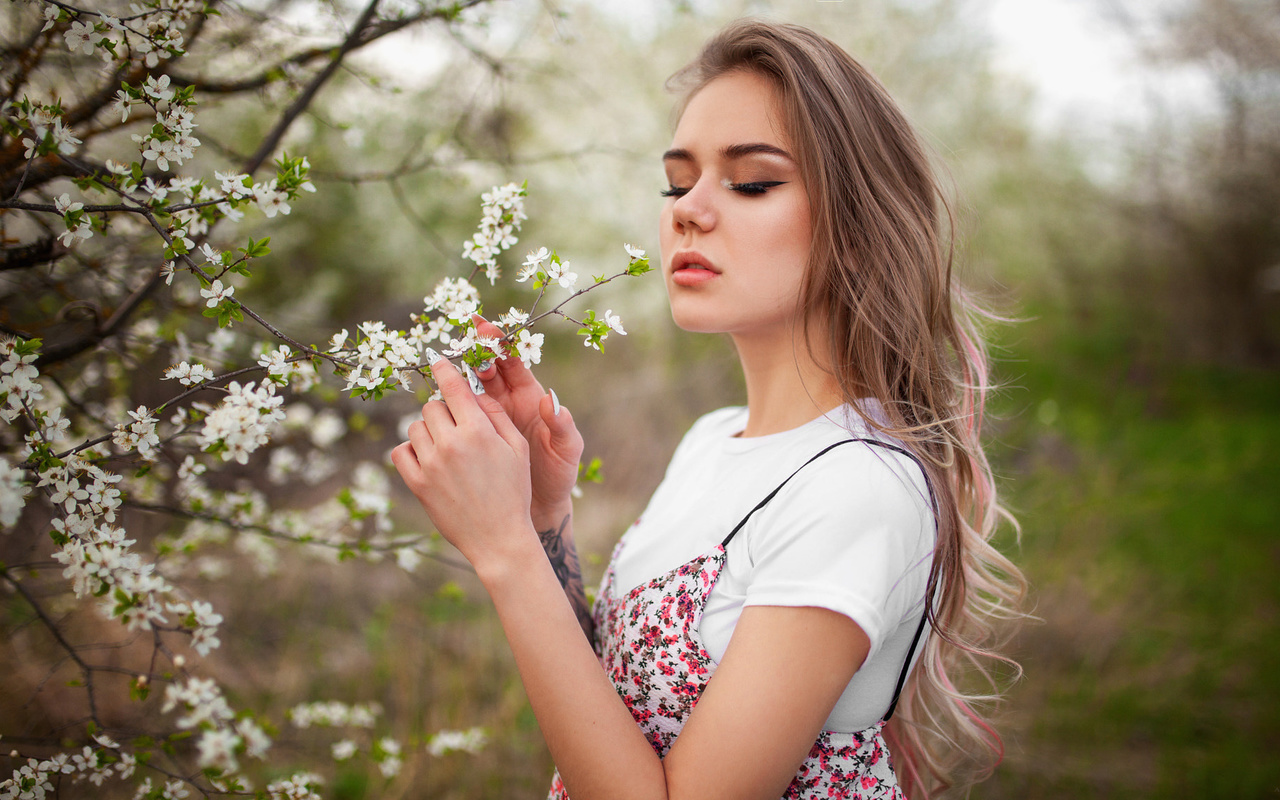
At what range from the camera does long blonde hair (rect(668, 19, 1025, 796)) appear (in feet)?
4.58

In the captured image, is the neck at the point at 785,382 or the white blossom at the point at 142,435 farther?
the neck at the point at 785,382

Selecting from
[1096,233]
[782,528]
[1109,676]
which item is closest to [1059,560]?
[1109,676]

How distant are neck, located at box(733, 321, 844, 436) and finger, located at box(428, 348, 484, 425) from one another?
0.69 m

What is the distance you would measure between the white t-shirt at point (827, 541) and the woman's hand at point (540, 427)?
0.91 feet

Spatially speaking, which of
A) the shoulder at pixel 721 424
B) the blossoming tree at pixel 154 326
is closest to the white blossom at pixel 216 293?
the blossoming tree at pixel 154 326

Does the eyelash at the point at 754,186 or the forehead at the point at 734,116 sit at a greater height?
the forehead at the point at 734,116

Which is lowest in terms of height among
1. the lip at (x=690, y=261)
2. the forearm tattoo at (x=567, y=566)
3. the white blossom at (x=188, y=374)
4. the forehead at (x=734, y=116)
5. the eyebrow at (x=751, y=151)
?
the forearm tattoo at (x=567, y=566)

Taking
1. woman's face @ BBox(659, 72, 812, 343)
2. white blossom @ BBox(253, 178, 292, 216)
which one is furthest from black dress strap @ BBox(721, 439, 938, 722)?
white blossom @ BBox(253, 178, 292, 216)

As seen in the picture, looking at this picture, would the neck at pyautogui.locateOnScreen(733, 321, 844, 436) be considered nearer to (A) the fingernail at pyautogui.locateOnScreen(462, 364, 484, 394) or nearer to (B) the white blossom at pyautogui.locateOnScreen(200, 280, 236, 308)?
(A) the fingernail at pyautogui.locateOnScreen(462, 364, 484, 394)

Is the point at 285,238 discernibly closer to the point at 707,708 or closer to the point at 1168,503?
the point at 707,708

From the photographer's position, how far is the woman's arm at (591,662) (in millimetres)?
1074

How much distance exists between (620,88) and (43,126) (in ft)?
26.8

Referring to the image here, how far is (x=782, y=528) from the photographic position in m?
1.20

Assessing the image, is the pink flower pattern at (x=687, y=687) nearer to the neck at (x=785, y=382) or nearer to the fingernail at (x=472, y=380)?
the neck at (x=785, y=382)
